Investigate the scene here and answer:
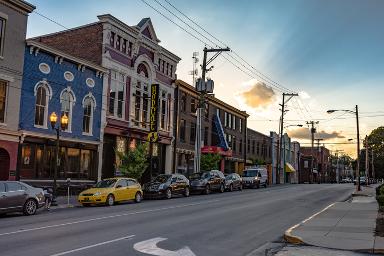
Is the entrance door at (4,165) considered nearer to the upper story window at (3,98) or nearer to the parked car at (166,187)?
the upper story window at (3,98)

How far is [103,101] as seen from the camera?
34.4 m

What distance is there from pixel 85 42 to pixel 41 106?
8439 millimetres

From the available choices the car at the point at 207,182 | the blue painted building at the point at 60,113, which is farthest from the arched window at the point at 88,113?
the car at the point at 207,182

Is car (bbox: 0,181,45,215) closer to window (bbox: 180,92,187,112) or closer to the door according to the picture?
the door

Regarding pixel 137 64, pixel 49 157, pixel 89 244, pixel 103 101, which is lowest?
pixel 89 244

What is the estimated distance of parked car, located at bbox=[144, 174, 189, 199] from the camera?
3002cm

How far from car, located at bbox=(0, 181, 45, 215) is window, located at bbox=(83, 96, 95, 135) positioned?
13244mm

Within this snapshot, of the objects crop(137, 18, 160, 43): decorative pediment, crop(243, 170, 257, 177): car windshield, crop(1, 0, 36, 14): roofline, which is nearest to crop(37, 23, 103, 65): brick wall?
crop(137, 18, 160, 43): decorative pediment

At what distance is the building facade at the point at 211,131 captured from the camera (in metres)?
46.6

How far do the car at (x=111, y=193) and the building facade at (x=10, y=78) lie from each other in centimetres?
503

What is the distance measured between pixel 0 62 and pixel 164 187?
1232 centimetres

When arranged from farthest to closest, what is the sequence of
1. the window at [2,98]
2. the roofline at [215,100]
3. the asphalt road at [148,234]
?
1. the roofline at [215,100]
2. the window at [2,98]
3. the asphalt road at [148,234]

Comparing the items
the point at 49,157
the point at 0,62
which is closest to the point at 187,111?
the point at 49,157

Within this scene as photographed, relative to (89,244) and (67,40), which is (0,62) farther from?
(89,244)
